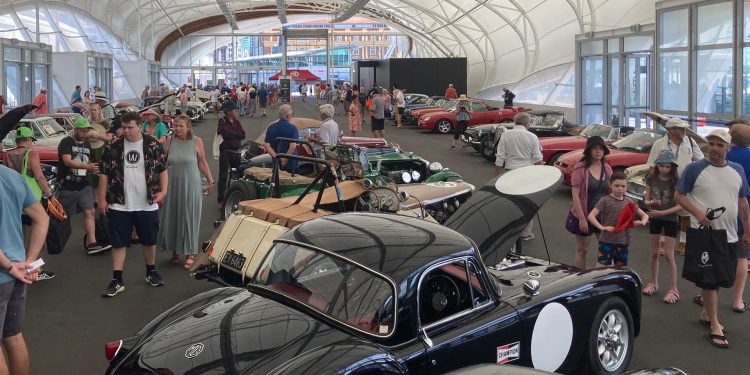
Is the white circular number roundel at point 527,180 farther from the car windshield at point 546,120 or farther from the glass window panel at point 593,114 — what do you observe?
the glass window panel at point 593,114

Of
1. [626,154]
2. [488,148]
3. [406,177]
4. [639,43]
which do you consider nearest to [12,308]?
[406,177]

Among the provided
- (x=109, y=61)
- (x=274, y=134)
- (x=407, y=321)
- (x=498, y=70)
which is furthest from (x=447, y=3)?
(x=407, y=321)

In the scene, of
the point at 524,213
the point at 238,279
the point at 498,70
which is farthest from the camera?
the point at 498,70

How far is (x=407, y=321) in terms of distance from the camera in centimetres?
396

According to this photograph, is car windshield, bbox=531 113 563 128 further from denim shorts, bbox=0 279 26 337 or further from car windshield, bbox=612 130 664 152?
denim shorts, bbox=0 279 26 337

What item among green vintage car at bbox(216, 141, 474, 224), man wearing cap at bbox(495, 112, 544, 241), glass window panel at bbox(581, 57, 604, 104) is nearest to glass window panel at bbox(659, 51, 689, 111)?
glass window panel at bbox(581, 57, 604, 104)

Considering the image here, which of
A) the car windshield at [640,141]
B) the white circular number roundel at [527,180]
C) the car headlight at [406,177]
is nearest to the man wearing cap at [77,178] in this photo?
the car headlight at [406,177]

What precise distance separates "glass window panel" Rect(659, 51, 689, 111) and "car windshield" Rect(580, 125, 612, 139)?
313 cm

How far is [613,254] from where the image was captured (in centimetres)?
694

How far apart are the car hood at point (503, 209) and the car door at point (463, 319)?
4.23ft

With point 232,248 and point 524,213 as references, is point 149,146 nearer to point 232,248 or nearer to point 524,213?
point 232,248

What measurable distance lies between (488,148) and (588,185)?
11902 millimetres

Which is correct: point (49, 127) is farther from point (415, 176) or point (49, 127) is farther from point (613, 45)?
Answer: point (613, 45)

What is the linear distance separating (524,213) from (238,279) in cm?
276
